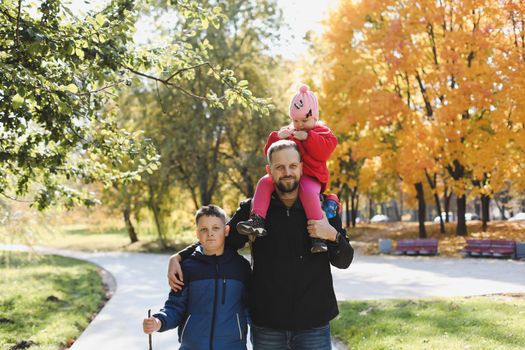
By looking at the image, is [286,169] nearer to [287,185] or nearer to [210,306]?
[287,185]

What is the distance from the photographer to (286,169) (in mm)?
3121

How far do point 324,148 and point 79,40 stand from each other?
229cm

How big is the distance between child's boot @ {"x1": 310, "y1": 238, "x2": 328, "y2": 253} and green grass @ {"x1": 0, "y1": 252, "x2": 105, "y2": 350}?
5061 mm

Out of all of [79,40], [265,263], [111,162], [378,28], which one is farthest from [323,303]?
[378,28]

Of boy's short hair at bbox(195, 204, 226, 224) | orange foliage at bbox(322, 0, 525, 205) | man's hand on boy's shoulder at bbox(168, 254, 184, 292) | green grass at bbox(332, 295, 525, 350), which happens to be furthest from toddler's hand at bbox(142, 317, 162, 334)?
orange foliage at bbox(322, 0, 525, 205)

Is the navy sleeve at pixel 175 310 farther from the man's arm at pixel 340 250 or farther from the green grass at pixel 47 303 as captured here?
the green grass at pixel 47 303

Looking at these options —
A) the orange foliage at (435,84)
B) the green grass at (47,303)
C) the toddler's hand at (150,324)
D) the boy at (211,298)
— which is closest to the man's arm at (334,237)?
the boy at (211,298)

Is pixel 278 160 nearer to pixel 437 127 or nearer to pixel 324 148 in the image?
pixel 324 148

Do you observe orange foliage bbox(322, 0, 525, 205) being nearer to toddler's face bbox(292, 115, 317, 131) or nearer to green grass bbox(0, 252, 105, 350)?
green grass bbox(0, 252, 105, 350)

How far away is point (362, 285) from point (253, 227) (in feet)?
31.3

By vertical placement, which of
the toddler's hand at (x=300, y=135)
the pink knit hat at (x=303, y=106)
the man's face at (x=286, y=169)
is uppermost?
the pink knit hat at (x=303, y=106)

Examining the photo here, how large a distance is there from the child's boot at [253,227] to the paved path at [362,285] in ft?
14.2

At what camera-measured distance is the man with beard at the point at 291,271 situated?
10.2 feet

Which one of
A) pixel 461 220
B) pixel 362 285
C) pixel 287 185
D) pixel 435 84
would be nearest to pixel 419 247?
pixel 461 220
